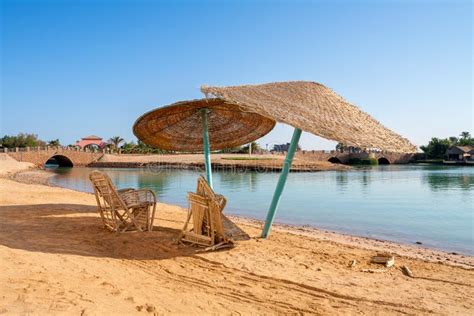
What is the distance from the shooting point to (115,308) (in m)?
2.83

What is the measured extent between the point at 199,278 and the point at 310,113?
285 centimetres

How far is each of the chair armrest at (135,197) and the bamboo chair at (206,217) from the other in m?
1.00

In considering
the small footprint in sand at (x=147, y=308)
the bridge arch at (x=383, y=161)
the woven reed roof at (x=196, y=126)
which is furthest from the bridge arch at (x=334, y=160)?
the small footprint in sand at (x=147, y=308)

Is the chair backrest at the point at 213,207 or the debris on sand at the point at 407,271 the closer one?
the debris on sand at the point at 407,271

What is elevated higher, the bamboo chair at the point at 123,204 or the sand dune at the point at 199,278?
the bamboo chair at the point at 123,204

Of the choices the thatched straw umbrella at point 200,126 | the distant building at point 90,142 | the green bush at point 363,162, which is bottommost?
the green bush at point 363,162

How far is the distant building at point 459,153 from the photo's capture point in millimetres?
58875

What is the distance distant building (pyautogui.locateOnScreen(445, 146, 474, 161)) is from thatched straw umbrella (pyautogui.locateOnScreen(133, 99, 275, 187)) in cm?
5989

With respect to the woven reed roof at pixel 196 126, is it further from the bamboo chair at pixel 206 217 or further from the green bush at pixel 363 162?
the green bush at pixel 363 162

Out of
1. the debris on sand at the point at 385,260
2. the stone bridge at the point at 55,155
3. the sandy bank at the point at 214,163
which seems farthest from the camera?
the sandy bank at the point at 214,163

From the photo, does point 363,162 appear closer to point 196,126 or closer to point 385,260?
point 196,126

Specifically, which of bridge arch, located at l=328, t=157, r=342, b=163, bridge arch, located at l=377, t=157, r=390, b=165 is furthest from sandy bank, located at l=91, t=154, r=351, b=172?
bridge arch, located at l=377, t=157, r=390, b=165

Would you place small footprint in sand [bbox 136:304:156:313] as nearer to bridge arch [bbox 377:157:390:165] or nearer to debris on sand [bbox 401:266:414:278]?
debris on sand [bbox 401:266:414:278]

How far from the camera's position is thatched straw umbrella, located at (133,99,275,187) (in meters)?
7.17
